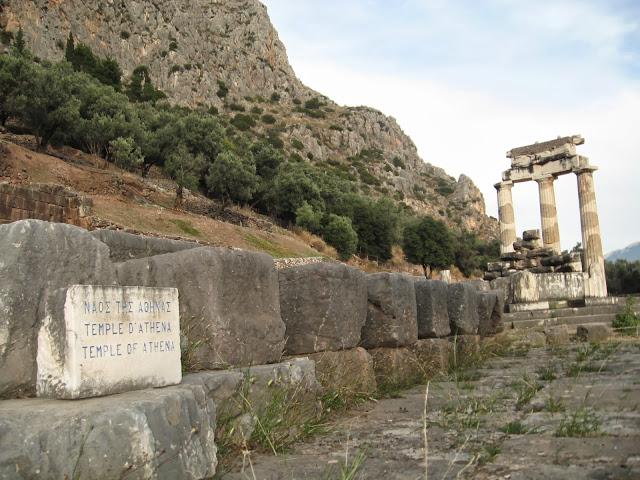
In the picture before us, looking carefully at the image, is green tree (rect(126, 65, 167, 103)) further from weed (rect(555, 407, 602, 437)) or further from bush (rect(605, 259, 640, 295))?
weed (rect(555, 407, 602, 437))

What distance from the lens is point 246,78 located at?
96.8 meters

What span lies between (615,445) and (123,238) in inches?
129

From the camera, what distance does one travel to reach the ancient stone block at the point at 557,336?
11.5 m

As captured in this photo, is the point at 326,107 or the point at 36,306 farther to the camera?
the point at 326,107

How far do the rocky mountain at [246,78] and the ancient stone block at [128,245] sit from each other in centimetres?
6553

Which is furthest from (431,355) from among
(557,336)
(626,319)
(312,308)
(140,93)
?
(140,93)

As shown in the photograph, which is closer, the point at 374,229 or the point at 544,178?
the point at 544,178

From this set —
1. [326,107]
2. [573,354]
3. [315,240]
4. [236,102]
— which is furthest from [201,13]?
[573,354]

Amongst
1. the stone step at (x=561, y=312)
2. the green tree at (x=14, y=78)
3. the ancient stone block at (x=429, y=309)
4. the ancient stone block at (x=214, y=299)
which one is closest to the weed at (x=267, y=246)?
the green tree at (x=14, y=78)

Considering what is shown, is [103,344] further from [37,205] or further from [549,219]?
[549,219]

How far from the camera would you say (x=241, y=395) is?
11.0ft

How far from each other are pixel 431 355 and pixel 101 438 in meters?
5.13

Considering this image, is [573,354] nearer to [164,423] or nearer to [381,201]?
[164,423]

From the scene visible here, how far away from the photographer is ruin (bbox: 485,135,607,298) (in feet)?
68.6
